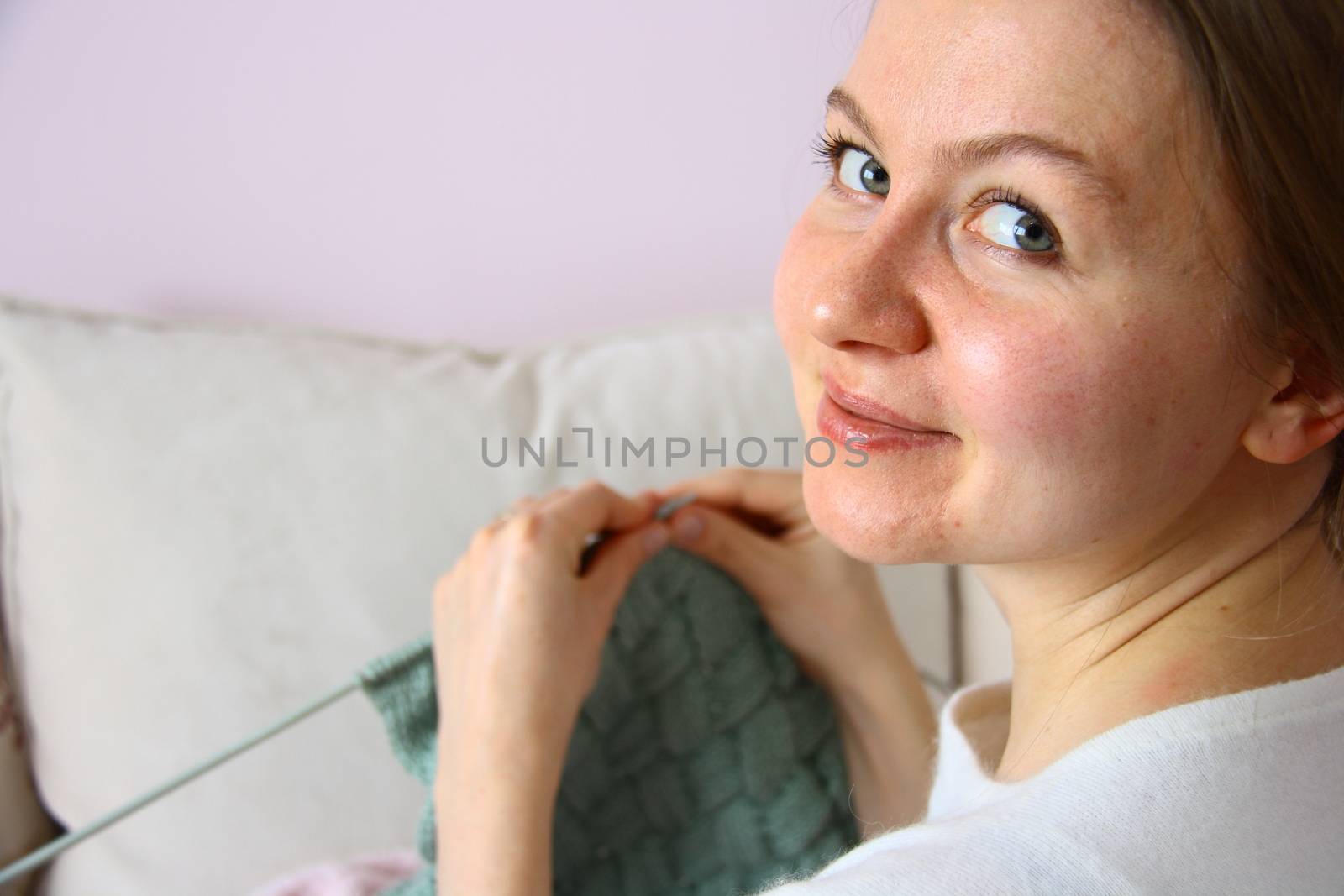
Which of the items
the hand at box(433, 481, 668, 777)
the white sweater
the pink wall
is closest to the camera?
the white sweater

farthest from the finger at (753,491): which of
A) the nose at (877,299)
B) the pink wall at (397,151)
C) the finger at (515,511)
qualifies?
the pink wall at (397,151)

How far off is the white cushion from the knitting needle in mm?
203

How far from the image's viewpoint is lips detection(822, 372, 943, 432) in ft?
2.08

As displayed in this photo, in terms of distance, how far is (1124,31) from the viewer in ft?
1.78

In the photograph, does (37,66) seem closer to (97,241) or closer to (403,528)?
(97,241)

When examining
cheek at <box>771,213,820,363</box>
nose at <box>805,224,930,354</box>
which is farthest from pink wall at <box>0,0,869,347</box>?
nose at <box>805,224,930,354</box>

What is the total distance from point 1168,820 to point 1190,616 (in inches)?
6.4

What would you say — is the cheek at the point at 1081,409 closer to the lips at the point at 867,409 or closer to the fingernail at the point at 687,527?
the lips at the point at 867,409

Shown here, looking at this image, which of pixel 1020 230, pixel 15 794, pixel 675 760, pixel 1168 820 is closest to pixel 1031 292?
pixel 1020 230

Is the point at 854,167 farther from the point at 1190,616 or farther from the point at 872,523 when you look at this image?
the point at 1190,616

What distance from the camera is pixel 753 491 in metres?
0.97

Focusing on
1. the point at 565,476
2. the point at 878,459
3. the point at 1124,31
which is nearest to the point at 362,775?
the point at 565,476

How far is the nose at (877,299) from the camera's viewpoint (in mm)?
615

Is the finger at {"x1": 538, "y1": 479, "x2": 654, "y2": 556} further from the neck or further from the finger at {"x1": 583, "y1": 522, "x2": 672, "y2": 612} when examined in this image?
the neck
